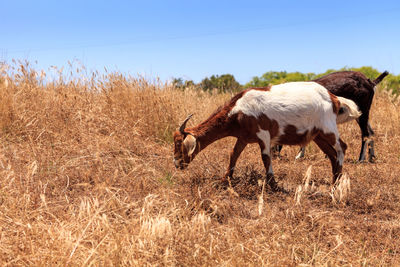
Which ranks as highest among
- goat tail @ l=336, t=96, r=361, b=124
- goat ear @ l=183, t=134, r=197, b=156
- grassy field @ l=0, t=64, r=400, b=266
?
goat tail @ l=336, t=96, r=361, b=124

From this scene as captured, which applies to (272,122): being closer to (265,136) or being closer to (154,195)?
(265,136)

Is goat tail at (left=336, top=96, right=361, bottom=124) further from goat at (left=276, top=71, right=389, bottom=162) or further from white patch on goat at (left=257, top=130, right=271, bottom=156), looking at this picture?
goat at (left=276, top=71, right=389, bottom=162)

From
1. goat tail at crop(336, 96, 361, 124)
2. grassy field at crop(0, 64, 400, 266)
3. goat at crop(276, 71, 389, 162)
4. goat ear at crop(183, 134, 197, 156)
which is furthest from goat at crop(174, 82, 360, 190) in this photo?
goat at crop(276, 71, 389, 162)

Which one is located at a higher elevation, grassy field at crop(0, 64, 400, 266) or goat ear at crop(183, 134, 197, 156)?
goat ear at crop(183, 134, 197, 156)

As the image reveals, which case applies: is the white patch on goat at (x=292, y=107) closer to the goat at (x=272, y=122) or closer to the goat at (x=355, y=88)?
the goat at (x=272, y=122)

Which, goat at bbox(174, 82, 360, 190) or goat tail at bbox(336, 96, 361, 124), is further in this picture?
goat tail at bbox(336, 96, 361, 124)

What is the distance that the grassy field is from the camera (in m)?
2.71

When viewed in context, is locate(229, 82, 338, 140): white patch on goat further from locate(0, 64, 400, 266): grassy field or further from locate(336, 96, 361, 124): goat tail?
locate(0, 64, 400, 266): grassy field

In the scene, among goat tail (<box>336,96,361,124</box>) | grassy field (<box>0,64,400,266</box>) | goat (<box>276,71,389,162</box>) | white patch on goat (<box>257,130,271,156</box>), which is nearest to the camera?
grassy field (<box>0,64,400,266</box>)

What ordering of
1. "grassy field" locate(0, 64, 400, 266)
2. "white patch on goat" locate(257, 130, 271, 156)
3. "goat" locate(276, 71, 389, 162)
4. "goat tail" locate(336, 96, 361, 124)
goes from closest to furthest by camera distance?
"grassy field" locate(0, 64, 400, 266)
"white patch on goat" locate(257, 130, 271, 156)
"goat tail" locate(336, 96, 361, 124)
"goat" locate(276, 71, 389, 162)

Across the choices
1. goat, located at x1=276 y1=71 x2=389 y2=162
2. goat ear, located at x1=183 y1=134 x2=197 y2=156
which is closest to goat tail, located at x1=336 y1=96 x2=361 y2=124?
goat, located at x1=276 y1=71 x2=389 y2=162

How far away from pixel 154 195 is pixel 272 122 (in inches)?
70.4

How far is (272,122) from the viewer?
4582mm

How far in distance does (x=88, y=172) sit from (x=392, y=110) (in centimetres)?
729
